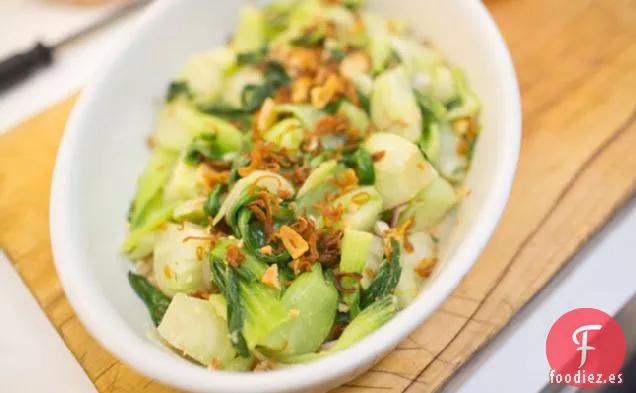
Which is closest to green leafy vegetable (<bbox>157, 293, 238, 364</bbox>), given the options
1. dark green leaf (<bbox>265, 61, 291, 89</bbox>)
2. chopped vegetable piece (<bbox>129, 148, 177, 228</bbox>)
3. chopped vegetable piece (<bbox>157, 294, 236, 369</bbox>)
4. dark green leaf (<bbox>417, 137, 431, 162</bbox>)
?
chopped vegetable piece (<bbox>157, 294, 236, 369</bbox>)

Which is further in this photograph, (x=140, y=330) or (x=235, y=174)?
(x=235, y=174)

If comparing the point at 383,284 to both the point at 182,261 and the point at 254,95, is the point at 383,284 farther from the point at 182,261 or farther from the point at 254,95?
the point at 254,95

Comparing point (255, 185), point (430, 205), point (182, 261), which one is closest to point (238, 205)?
point (255, 185)

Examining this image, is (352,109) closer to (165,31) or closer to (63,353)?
(165,31)

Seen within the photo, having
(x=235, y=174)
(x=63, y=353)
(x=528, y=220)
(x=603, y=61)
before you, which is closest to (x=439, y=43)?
(x=603, y=61)

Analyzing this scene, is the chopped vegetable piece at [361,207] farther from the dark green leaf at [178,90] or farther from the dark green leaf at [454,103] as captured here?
the dark green leaf at [178,90]
